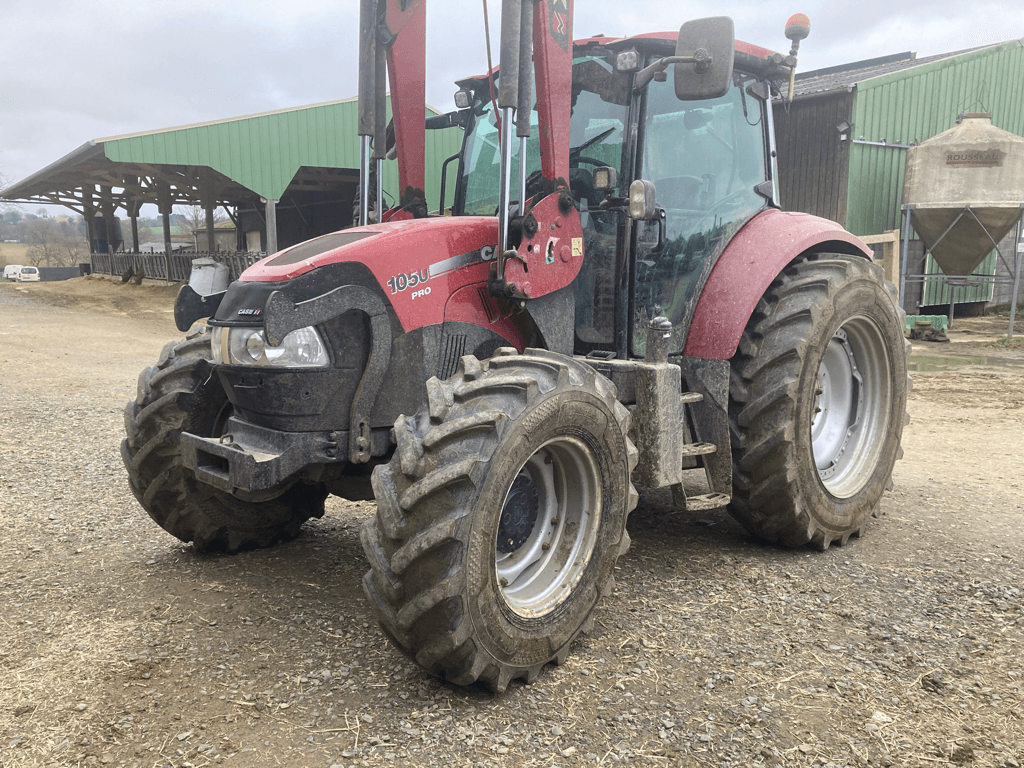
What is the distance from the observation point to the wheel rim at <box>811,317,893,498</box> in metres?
4.29

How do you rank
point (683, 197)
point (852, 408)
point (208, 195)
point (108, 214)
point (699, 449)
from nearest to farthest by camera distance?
1. point (699, 449)
2. point (683, 197)
3. point (852, 408)
4. point (208, 195)
5. point (108, 214)

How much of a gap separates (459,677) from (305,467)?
3.17 ft

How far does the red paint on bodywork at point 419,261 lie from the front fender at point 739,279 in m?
1.08

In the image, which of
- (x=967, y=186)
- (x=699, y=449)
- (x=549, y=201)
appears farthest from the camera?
(x=967, y=186)

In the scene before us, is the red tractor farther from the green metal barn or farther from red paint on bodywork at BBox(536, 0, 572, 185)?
the green metal barn

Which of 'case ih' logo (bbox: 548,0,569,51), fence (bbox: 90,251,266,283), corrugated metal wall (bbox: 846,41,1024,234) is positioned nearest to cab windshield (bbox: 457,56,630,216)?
'case ih' logo (bbox: 548,0,569,51)

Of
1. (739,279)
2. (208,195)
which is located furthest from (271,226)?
(739,279)

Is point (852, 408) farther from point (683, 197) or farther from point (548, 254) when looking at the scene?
point (548, 254)

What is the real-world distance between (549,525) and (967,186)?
1451 centimetres

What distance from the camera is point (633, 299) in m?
3.68

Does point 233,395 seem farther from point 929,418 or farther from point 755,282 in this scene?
point 929,418

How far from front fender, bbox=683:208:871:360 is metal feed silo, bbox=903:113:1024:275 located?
12.5 metres

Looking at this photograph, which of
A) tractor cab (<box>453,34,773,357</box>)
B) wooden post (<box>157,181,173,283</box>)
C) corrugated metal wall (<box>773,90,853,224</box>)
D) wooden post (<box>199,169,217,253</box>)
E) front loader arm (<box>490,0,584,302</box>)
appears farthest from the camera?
wooden post (<box>157,181,173,283</box>)

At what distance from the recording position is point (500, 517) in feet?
8.70
